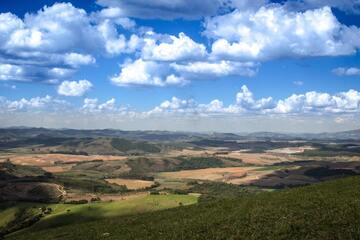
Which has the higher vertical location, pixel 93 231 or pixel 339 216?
pixel 339 216

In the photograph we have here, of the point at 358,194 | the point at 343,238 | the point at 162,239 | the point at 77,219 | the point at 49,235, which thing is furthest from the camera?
the point at 77,219

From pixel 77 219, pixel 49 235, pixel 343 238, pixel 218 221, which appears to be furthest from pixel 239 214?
pixel 77 219

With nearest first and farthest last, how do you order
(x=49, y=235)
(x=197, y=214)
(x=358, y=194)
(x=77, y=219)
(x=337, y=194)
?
(x=358, y=194), (x=337, y=194), (x=197, y=214), (x=49, y=235), (x=77, y=219)

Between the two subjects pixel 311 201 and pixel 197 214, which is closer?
pixel 311 201

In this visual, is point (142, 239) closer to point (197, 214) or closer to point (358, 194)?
point (197, 214)

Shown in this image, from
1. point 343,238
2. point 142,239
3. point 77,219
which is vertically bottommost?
point 77,219

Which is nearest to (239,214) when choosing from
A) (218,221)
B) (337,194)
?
(218,221)
